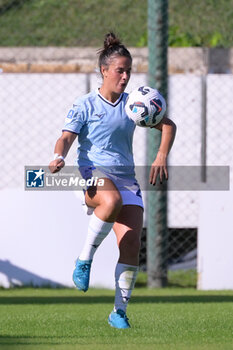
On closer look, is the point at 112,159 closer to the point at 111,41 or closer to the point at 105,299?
the point at 111,41

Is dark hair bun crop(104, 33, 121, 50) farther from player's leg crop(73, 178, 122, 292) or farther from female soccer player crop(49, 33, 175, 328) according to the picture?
player's leg crop(73, 178, 122, 292)

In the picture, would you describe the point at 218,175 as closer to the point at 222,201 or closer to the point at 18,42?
the point at 222,201

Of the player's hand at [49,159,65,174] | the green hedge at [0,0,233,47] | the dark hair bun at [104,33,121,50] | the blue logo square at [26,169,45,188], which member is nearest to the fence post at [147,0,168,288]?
the blue logo square at [26,169,45,188]

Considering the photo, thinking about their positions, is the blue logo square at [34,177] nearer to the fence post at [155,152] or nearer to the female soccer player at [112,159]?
the fence post at [155,152]

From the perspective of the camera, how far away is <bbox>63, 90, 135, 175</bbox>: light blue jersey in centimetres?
622

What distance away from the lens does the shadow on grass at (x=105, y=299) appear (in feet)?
28.4

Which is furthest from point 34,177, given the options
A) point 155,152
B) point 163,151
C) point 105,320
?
point 163,151

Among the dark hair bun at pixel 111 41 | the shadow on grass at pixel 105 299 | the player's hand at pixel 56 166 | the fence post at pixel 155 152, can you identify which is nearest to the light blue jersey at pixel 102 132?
the dark hair bun at pixel 111 41

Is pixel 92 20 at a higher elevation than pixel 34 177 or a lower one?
higher

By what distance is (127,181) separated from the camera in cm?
630

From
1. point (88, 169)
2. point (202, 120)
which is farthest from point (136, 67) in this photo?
point (88, 169)

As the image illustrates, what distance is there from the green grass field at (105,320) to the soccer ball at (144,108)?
55.5 inches

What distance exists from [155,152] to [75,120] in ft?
12.2

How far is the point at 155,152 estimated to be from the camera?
32.3 feet
